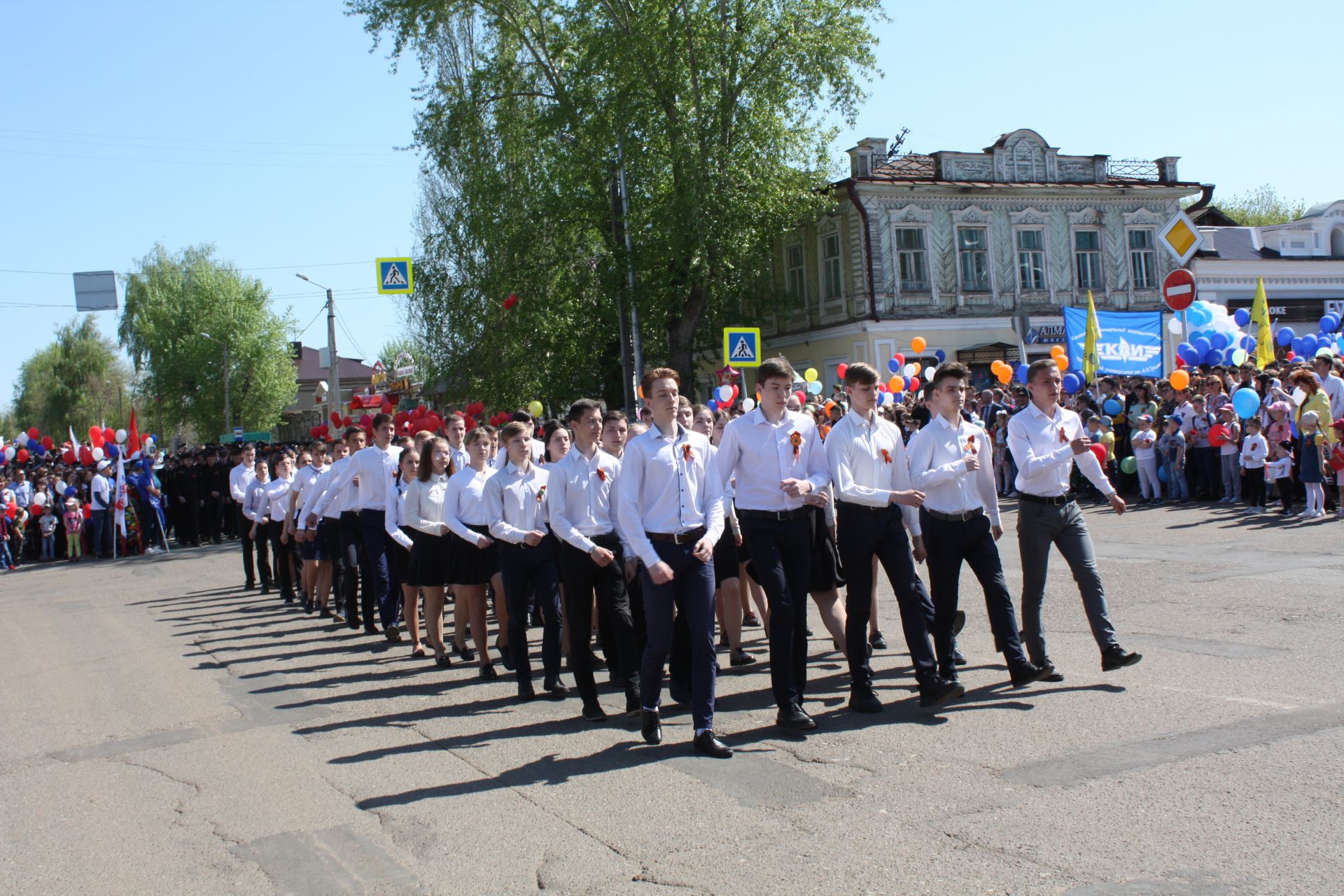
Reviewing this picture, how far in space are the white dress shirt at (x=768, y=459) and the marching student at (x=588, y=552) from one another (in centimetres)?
92

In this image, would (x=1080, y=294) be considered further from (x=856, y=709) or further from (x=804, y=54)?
(x=856, y=709)

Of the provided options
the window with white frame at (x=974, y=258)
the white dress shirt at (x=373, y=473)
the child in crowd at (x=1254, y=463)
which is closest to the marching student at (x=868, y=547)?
the white dress shirt at (x=373, y=473)

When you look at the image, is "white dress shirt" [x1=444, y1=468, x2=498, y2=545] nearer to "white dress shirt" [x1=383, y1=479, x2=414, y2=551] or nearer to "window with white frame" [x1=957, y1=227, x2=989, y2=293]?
"white dress shirt" [x1=383, y1=479, x2=414, y2=551]

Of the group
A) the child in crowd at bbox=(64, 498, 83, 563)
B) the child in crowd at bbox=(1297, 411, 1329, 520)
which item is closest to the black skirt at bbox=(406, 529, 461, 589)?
the child in crowd at bbox=(1297, 411, 1329, 520)

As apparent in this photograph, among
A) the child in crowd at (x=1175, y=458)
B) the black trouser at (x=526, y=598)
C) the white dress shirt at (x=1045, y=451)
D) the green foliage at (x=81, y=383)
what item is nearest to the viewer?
the white dress shirt at (x=1045, y=451)

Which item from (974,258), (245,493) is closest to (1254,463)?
(245,493)

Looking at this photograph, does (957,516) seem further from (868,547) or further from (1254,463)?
(1254,463)

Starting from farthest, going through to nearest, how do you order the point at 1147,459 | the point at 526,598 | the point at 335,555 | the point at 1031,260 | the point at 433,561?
the point at 1031,260
the point at 1147,459
the point at 335,555
the point at 433,561
the point at 526,598

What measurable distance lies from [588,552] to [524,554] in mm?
1231

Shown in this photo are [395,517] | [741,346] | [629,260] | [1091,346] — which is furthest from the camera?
[629,260]

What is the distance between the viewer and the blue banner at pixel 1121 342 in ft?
69.6

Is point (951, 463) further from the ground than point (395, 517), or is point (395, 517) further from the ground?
point (951, 463)

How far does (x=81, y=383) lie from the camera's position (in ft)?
274

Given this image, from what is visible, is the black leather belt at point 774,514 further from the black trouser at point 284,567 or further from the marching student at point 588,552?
the black trouser at point 284,567
